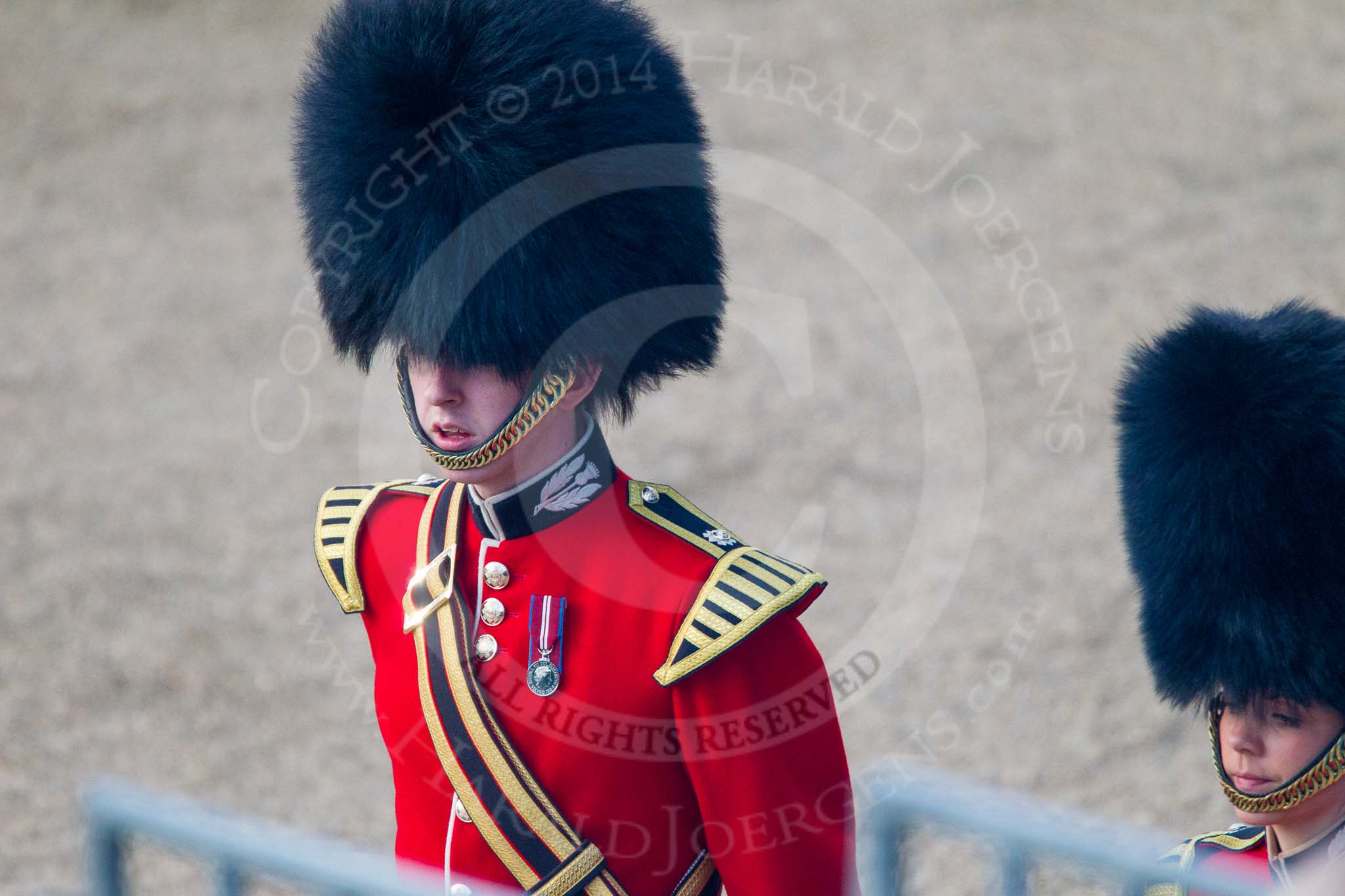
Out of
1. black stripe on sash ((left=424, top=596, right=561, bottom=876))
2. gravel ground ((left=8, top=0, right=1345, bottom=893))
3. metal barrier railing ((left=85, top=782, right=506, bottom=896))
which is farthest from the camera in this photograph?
gravel ground ((left=8, top=0, right=1345, bottom=893))

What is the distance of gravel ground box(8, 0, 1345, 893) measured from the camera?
13.8ft

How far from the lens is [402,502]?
2.16 metres

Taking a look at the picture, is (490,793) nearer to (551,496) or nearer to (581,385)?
(551,496)

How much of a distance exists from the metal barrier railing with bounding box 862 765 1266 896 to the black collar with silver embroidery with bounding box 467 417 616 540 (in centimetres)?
54

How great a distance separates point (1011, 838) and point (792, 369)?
4337mm

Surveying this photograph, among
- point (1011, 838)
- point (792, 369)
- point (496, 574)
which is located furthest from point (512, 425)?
point (792, 369)

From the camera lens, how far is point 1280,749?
186 centimetres

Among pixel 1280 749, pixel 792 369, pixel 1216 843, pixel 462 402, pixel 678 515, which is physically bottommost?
pixel 1216 843

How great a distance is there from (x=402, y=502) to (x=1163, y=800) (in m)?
2.45

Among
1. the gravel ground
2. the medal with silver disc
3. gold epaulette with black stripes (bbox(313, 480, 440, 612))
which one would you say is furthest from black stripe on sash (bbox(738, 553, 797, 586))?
the gravel ground

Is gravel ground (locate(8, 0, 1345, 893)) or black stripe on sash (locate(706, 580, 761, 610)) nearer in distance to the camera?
black stripe on sash (locate(706, 580, 761, 610))

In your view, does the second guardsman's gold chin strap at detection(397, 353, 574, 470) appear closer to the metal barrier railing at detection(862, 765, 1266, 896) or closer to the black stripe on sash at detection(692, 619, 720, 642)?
the black stripe on sash at detection(692, 619, 720, 642)

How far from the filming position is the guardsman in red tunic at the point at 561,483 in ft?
6.04

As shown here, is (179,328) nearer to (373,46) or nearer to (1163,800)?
(1163,800)
